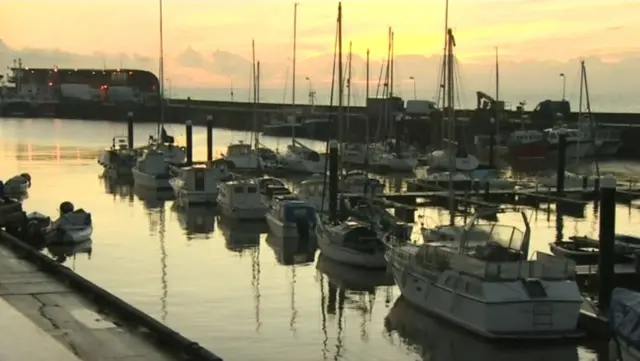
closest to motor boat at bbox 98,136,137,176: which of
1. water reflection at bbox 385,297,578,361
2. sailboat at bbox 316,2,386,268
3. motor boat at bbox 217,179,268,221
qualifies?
motor boat at bbox 217,179,268,221

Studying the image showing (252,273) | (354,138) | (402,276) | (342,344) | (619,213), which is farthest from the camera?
(354,138)

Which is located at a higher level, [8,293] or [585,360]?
[8,293]

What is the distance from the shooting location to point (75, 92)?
540 feet

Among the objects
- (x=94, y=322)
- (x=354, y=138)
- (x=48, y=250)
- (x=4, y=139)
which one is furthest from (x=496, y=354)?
(x=4, y=139)

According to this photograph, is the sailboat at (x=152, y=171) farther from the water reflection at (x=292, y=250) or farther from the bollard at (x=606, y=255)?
the bollard at (x=606, y=255)

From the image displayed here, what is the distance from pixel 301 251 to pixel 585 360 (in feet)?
47.3

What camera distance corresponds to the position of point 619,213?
142 ft

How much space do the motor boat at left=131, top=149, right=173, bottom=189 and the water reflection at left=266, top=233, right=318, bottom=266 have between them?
57.9 ft

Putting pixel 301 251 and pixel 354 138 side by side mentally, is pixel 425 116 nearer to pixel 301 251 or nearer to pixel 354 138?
pixel 354 138

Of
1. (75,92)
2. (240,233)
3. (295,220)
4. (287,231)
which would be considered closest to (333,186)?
(295,220)

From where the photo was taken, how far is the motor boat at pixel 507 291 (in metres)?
19.8

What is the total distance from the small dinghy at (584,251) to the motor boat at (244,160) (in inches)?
1270

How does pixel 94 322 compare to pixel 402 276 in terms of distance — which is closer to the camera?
pixel 94 322

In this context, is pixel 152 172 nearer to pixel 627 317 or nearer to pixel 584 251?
pixel 584 251
